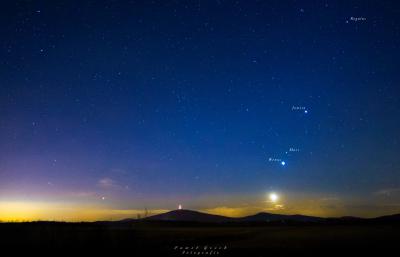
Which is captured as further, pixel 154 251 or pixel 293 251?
pixel 293 251

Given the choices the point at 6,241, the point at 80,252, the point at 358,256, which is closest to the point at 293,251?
the point at 358,256

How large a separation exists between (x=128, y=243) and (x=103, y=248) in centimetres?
333

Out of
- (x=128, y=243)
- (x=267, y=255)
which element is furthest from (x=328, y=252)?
(x=128, y=243)

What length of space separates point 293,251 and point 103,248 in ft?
38.9

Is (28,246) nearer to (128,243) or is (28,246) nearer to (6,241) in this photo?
(6,241)

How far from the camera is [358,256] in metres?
25.6

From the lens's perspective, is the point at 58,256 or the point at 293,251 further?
the point at 293,251

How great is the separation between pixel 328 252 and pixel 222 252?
22.2 feet

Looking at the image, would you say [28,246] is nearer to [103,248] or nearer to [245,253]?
[103,248]

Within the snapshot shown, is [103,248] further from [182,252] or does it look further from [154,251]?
[182,252]

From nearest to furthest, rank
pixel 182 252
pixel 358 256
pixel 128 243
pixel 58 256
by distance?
pixel 58 256 → pixel 358 256 → pixel 182 252 → pixel 128 243

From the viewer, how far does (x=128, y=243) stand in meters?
30.0

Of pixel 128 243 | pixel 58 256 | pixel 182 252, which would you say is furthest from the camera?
pixel 128 243

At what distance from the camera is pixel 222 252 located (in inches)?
1086
